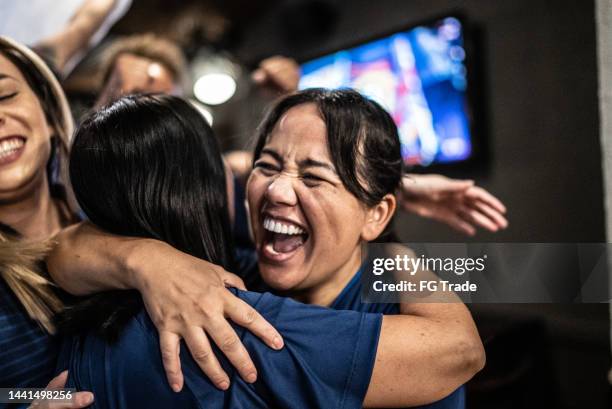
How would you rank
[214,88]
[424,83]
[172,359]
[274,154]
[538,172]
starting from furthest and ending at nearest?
1. [214,88]
2. [424,83]
3. [538,172]
4. [274,154]
5. [172,359]

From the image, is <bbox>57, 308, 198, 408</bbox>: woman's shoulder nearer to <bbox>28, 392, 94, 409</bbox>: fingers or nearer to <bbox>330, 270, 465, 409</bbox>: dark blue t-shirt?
<bbox>28, 392, 94, 409</bbox>: fingers

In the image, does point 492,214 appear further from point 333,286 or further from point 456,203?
point 333,286

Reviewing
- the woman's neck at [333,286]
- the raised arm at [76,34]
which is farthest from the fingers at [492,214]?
the raised arm at [76,34]

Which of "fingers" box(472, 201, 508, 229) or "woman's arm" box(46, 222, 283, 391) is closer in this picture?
"woman's arm" box(46, 222, 283, 391)

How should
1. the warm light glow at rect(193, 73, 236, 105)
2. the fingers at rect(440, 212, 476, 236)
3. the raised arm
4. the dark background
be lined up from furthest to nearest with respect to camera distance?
the warm light glow at rect(193, 73, 236, 105) → the raised arm → the fingers at rect(440, 212, 476, 236) → the dark background

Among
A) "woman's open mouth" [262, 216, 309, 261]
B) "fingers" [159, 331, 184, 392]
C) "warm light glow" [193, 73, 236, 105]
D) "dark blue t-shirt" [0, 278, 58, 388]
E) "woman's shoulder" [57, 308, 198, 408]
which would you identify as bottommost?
"dark blue t-shirt" [0, 278, 58, 388]

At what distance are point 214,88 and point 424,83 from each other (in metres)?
1.66

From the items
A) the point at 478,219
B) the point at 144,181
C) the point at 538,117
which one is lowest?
the point at 144,181

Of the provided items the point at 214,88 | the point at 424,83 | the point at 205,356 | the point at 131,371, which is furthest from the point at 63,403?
the point at 214,88

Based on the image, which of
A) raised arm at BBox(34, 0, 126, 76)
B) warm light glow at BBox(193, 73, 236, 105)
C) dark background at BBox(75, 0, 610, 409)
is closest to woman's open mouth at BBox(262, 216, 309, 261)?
dark background at BBox(75, 0, 610, 409)

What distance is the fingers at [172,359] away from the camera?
1.86 feet

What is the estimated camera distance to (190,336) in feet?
1.88

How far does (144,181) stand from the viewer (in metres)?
0.68

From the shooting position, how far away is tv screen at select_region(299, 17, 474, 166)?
1631 millimetres
